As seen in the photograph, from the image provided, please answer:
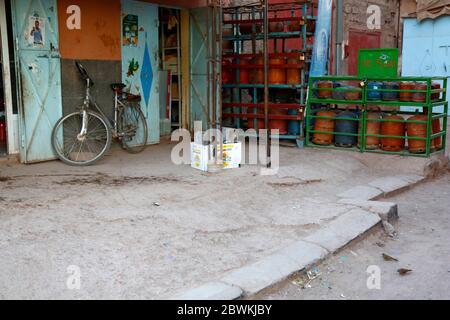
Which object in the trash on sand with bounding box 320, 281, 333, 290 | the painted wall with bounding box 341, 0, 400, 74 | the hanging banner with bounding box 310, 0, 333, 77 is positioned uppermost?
the painted wall with bounding box 341, 0, 400, 74

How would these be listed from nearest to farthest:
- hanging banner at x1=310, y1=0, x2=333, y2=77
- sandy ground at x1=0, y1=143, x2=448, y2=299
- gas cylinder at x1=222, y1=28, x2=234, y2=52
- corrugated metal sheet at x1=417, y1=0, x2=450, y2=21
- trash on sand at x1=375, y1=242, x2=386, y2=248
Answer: sandy ground at x1=0, y1=143, x2=448, y2=299, trash on sand at x1=375, y1=242, x2=386, y2=248, hanging banner at x1=310, y1=0, x2=333, y2=77, gas cylinder at x1=222, y1=28, x2=234, y2=52, corrugated metal sheet at x1=417, y1=0, x2=450, y2=21

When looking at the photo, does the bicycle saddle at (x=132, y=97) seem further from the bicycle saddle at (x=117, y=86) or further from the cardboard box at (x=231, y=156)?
the cardboard box at (x=231, y=156)

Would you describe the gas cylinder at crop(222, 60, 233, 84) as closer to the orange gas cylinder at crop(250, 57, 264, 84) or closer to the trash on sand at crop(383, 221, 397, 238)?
the orange gas cylinder at crop(250, 57, 264, 84)

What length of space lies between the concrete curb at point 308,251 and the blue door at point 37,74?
4271 mm

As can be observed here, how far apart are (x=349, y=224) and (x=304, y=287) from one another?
1447 mm

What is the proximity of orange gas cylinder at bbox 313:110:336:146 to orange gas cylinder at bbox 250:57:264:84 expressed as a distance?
1282mm

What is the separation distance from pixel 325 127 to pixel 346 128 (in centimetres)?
39

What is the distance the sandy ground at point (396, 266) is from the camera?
15.0 feet

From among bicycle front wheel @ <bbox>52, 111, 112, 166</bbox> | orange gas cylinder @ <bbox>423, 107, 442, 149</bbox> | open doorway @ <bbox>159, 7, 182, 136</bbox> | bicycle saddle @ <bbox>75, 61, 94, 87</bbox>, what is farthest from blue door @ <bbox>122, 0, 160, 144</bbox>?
orange gas cylinder @ <bbox>423, 107, 442, 149</bbox>

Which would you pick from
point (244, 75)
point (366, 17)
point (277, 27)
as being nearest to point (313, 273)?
point (277, 27)

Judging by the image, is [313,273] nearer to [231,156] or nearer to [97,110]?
[231,156]

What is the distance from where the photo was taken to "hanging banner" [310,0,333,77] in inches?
400

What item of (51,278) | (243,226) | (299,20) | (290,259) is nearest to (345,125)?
(299,20)
